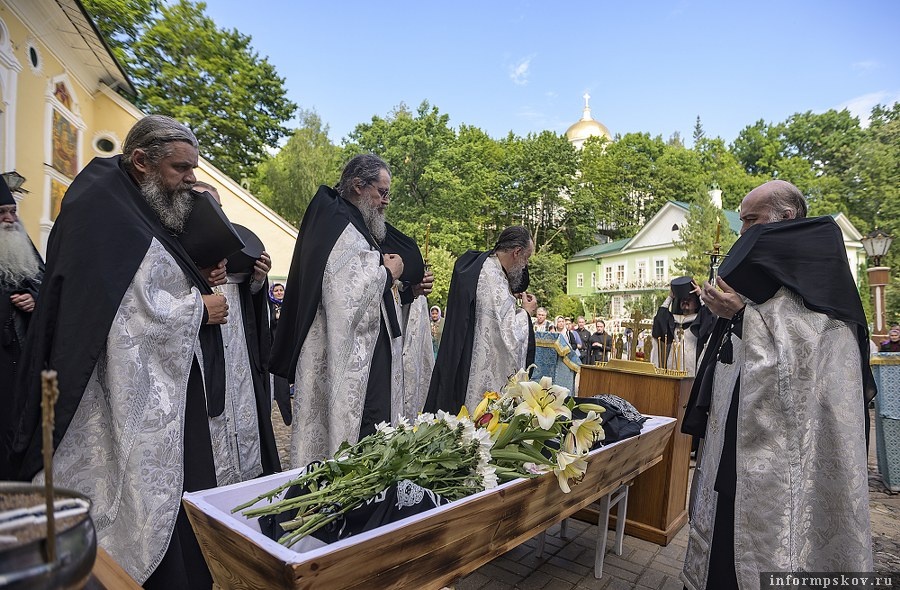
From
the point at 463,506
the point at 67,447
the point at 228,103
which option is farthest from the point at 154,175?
the point at 228,103

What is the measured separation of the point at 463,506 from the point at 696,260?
117 ft

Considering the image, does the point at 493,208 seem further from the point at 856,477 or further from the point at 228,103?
the point at 856,477

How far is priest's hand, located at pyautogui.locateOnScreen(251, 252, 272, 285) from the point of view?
3.36 meters

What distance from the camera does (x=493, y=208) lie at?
45.7m

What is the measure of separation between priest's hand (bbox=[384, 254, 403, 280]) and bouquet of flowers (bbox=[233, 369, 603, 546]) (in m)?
1.38

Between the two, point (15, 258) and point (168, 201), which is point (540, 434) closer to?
point (168, 201)

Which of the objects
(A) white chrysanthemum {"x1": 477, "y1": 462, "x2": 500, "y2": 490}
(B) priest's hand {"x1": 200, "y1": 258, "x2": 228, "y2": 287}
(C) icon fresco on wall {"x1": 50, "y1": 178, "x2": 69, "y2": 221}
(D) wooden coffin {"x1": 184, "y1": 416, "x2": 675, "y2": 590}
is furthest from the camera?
(C) icon fresco on wall {"x1": 50, "y1": 178, "x2": 69, "y2": 221}

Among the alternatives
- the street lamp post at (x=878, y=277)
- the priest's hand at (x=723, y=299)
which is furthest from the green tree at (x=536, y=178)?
the priest's hand at (x=723, y=299)


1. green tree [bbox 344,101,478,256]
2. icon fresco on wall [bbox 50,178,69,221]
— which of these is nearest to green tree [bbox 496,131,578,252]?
green tree [bbox 344,101,478,256]

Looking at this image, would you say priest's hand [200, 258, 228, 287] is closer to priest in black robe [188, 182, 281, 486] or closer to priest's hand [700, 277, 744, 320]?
priest in black robe [188, 182, 281, 486]

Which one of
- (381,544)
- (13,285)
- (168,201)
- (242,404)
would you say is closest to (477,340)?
(242,404)

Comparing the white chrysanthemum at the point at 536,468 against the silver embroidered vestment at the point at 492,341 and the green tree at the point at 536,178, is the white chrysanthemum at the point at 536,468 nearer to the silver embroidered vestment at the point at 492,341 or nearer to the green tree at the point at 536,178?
the silver embroidered vestment at the point at 492,341

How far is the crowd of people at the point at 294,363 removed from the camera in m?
2.17

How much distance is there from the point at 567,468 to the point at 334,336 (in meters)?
1.61
